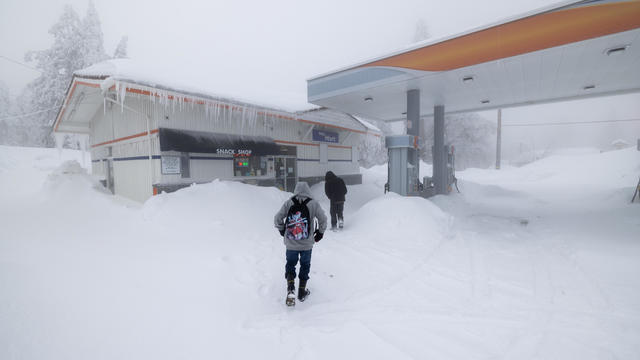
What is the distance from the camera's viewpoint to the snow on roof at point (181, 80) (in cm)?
789

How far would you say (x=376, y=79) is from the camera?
8141 mm

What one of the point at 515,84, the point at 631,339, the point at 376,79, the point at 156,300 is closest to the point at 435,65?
the point at 376,79

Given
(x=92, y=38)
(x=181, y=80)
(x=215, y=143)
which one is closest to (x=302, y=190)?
(x=215, y=143)

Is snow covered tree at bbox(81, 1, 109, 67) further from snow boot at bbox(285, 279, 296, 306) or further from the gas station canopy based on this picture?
snow boot at bbox(285, 279, 296, 306)

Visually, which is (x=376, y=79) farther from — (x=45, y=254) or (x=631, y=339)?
(x=45, y=254)

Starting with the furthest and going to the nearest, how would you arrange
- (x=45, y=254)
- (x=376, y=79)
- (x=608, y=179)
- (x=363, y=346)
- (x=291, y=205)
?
(x=608, y=179) → (x=376, y=79) → (x=45, y=254) → (x=291, y=205) → (x=363, y=346)

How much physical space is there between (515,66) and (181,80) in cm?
1034

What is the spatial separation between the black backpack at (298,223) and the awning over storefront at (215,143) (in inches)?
265

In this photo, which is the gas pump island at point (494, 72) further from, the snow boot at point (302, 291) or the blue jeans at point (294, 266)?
the snow boot at point (302, 291)

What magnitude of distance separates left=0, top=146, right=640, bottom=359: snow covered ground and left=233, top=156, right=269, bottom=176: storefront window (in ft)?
9.98

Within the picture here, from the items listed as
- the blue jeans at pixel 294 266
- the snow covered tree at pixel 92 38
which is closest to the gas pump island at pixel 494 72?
A: the blue jeans at pixel 294 266

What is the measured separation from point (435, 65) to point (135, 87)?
856 centimetres

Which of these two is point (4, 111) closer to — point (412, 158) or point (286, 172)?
point (286, 172)

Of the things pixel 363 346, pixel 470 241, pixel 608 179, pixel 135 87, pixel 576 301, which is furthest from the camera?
pixel 608 179
